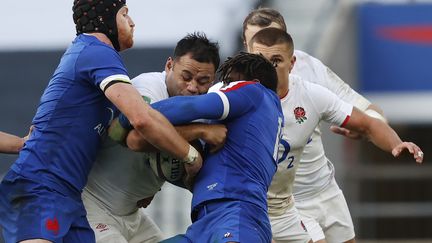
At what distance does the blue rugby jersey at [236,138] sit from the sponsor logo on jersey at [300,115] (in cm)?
131

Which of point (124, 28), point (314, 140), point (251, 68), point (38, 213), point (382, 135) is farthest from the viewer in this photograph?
point (314, 140)

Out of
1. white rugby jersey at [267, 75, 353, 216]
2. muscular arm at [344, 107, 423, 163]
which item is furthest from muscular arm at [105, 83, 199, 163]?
muscular arm at [344, 107, 423, 163]

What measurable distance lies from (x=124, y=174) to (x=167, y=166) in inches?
14.8

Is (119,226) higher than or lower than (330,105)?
lower

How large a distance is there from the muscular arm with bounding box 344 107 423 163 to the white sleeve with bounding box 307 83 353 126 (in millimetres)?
53

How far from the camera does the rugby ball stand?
7.91m

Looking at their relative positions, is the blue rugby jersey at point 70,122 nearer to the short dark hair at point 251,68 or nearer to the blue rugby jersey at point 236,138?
the blue rugby jersey at point 236,138

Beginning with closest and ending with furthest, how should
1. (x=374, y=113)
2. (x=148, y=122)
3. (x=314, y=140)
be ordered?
(x=148, y=122) < (x=374, y=113) < (x=314, y=140)

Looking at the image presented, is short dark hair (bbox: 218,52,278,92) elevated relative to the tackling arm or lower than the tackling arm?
elevated

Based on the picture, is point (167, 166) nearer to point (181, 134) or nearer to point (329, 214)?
point (181, 134)

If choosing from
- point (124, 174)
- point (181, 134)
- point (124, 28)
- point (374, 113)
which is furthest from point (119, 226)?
point (374, 113)

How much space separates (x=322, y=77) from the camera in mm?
9945

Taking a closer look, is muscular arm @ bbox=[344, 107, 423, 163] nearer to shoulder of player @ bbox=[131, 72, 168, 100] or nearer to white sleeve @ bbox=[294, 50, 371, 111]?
white sleeve @ bbox=[294, 50, 371, 111]

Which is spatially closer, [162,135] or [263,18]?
[162,135]
